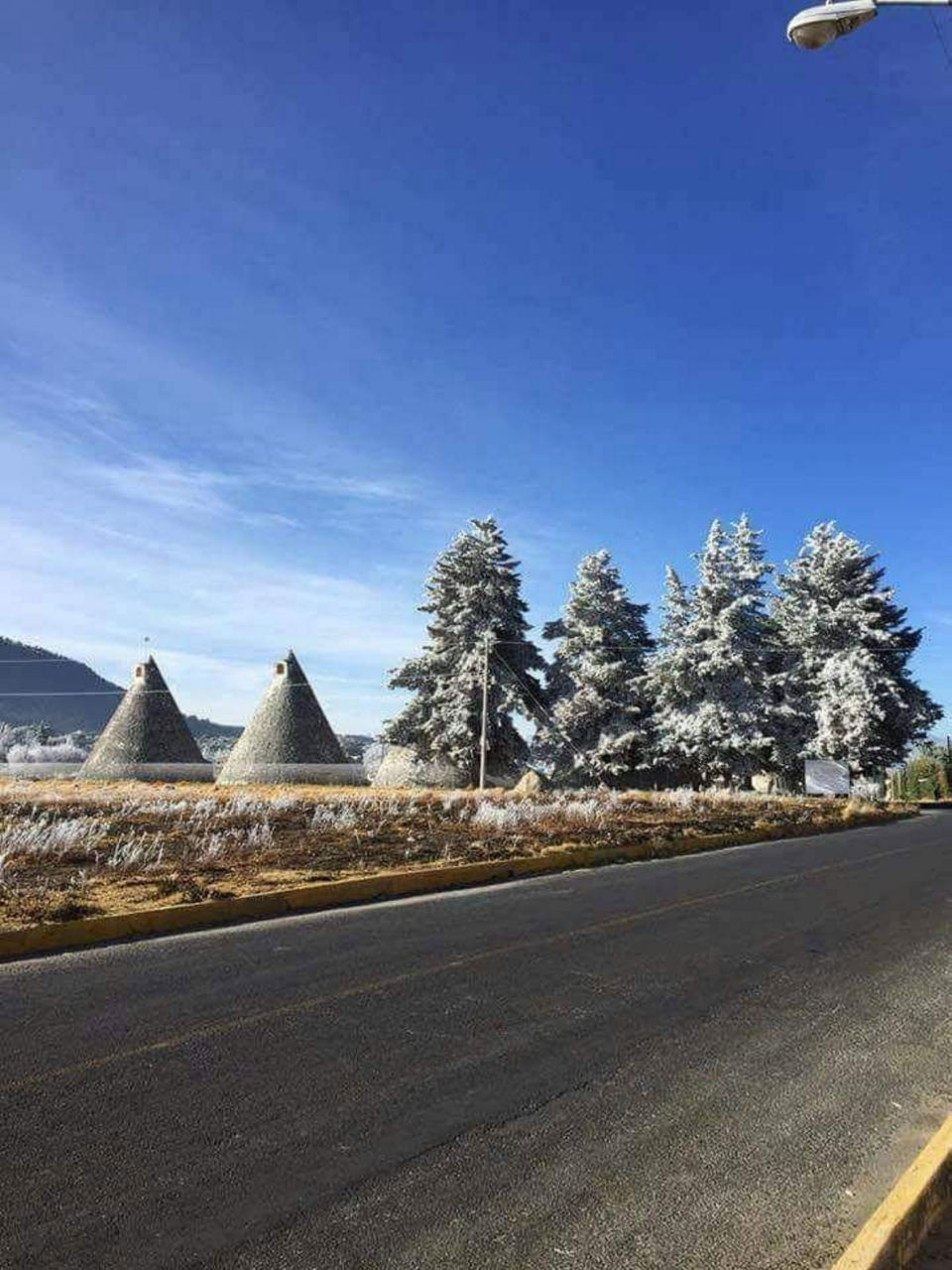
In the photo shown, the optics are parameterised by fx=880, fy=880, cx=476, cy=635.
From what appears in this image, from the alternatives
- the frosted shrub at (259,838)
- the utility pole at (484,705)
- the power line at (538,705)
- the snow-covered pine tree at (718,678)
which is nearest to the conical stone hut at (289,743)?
the utility pole at (484,705)

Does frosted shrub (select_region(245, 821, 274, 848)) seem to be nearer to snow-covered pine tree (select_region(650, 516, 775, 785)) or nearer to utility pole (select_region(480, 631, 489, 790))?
utility pole (select_region(480, 631, 489, 790))

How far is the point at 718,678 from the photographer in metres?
42.2

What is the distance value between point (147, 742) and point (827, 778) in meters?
32.1

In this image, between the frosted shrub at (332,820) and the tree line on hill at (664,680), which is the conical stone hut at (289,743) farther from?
the frosted shrub at (332,820)

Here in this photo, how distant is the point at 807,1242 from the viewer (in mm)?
3369

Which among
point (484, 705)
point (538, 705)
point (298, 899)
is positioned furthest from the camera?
point (538, 705)

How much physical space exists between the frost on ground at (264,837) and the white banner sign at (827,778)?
1299cm

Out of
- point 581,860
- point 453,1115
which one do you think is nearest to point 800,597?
point 581,860

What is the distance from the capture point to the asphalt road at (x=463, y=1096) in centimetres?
335

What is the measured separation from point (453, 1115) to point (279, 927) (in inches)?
211

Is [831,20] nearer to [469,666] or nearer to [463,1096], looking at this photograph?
[463,1096]

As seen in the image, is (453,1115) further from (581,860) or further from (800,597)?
(800,597)

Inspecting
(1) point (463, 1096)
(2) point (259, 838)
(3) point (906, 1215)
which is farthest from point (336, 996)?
(2) point (259, 838)

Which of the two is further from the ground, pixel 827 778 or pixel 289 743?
pixel 289 743
